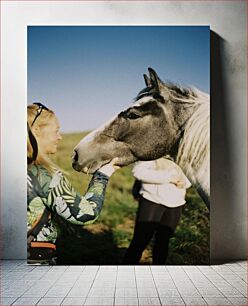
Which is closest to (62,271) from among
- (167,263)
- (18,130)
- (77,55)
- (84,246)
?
(84,246)

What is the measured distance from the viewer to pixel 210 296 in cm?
548

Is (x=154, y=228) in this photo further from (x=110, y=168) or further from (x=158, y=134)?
(x=158, y=134)

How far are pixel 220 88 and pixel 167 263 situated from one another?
1.83 meters

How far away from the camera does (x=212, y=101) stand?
7.07m

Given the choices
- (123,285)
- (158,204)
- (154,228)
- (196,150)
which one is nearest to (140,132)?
(196,150)

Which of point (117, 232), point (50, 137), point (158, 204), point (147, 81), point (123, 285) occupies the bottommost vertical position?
point (123, 285)

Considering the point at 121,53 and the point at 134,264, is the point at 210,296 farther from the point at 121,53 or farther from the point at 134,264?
the point at 121,53

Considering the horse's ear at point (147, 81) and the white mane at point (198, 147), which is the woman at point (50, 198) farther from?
the horse's ear at point (147, 81)

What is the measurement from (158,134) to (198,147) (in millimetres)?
417

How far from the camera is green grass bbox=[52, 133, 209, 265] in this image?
684 centimetres

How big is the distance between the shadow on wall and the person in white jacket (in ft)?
1.41

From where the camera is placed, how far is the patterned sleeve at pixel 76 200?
6848 millimetres

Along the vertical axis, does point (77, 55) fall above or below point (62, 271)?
above

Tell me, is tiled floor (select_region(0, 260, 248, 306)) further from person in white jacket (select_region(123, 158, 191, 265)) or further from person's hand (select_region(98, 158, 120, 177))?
person's hand (select_region(98, 158, 120, 177))
